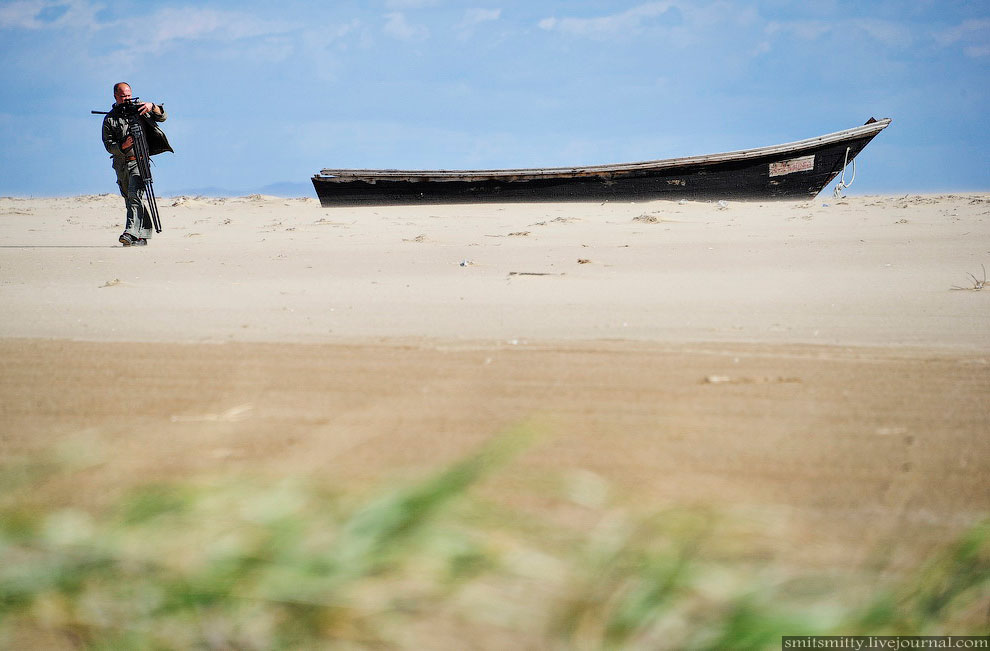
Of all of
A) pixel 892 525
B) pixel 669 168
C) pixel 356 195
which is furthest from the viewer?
pixel 356 195

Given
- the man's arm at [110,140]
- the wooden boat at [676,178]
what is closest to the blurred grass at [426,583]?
the man's arm at [110,140]

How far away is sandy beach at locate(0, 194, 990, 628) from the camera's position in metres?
1.15

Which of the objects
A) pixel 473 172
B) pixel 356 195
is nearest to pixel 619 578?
pixel 473 172

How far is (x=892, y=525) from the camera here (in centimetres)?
100

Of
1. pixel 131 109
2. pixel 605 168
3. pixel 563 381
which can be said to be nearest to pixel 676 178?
pixel 605 168

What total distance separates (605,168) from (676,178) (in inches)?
45.5

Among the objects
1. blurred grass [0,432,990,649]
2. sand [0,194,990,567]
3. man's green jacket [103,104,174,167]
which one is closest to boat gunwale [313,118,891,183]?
man's green jacket [103,104,174,167]

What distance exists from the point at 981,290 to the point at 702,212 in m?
5.29

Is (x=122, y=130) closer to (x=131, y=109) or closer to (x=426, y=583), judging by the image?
(x=131, y=109)

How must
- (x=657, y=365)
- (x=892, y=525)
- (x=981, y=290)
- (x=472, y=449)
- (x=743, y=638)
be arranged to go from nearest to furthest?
(x=743, y=638) < (x=892, y=525) < (x=472, y=449) < (x=657, y=365) < (x=981, y=290)

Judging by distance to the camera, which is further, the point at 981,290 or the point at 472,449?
the point at 981,290

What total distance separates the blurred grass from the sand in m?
0.09

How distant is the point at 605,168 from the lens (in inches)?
441

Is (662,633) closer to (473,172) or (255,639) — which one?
(255,639)
